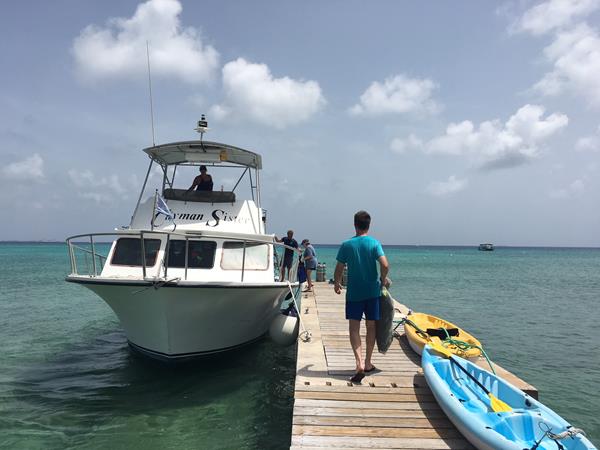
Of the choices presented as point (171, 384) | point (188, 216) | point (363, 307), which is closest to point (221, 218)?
point (188, 216)

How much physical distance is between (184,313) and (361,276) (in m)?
3.84

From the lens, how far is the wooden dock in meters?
3.95

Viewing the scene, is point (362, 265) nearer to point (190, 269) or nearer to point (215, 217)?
point (190, 269)

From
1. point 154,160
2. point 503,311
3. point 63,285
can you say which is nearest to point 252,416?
point 154,160

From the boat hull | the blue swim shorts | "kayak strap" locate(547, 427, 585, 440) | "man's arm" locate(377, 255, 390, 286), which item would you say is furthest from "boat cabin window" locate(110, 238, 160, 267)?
"kayak strap" locate(547, 427, 585, 440)

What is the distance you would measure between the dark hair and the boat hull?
3.14 meters

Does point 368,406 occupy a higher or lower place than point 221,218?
lower

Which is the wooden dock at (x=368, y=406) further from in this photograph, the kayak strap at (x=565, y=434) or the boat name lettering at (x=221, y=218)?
the boat name lettering at (x=221, y=218)

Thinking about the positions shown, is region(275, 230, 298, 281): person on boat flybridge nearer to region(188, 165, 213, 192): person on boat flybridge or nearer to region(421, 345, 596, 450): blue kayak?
region(188, 165, 213, 192): person on boat flybridge

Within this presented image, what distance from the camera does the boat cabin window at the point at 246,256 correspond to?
882 centimetres

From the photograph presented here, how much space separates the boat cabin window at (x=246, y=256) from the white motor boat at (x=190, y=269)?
23 mm

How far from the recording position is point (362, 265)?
5.08 meters

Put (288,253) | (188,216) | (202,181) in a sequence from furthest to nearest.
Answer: (288,253)
(202,181)
(188,216)

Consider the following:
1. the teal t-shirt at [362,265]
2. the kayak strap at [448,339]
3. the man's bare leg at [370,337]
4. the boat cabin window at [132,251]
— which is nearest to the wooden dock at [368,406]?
the man's bare leg at [370,337]
